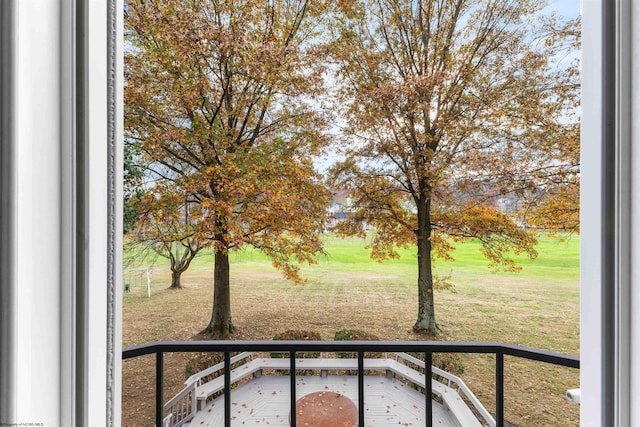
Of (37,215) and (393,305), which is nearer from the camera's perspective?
(37,215)

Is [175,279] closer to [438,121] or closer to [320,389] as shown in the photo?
[320,389]

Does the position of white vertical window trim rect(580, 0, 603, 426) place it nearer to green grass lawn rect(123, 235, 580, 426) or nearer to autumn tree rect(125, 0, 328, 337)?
autumn tree rect(125, 0, 328, 337)

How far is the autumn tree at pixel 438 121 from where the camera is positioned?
2.71 metres

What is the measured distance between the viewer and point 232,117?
2.85 meters

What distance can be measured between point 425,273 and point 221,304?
225 cm

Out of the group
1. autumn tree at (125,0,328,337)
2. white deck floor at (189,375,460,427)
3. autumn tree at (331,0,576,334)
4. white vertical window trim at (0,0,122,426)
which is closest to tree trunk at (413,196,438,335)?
autumn tree at (331,0,576,334)

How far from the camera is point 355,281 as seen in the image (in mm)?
3170

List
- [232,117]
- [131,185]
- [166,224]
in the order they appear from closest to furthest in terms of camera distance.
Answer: [131,185]
[166,224]
[232,117]

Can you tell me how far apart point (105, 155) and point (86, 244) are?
0.37ft

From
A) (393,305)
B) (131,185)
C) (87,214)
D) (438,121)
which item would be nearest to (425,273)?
(393,305)

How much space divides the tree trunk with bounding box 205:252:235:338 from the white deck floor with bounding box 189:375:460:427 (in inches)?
25.0

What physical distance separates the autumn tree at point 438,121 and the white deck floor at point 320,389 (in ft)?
2.42

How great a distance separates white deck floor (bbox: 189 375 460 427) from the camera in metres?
2.66

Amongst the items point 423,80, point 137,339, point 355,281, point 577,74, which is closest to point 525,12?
point 577,74
